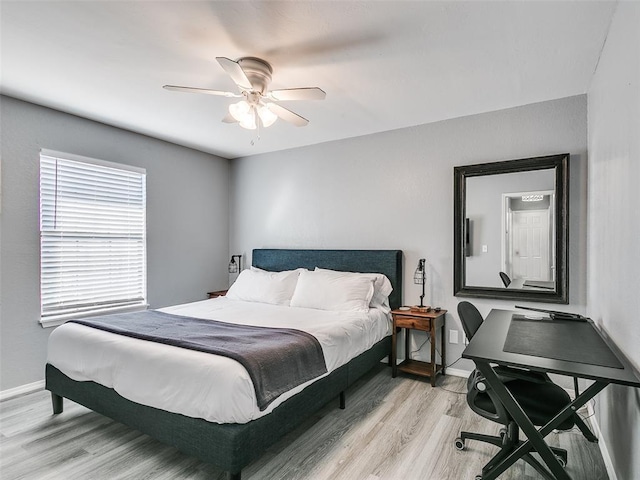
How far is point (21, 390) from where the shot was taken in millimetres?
3055

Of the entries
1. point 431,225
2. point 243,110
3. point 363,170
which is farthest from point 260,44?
point 431,225

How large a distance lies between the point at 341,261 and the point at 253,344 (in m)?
2.06

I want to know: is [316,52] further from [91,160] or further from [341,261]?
[91,160]

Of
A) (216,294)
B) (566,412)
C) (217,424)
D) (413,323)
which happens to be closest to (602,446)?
(566,412)

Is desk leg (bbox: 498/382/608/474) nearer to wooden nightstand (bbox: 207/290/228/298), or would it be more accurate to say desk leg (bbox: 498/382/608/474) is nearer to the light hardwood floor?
the light hardwood floor

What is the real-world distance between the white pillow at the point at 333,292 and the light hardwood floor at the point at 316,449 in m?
0.92

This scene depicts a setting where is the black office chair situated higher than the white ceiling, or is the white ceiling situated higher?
the white ceiling

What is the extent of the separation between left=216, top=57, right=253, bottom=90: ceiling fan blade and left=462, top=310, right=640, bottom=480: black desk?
6.33ft

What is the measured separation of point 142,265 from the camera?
4.07 metres

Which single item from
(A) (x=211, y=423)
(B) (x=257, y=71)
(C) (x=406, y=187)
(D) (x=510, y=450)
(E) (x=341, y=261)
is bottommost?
(D) (x=510, y=450)

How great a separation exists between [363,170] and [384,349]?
2.00 m

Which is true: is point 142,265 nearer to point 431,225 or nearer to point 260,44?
point 260,44

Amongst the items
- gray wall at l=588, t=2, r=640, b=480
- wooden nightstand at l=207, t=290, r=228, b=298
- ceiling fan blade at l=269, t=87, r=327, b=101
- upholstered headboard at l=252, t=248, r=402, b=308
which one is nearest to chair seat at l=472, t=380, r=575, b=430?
gray wall at l=588, t=2, r=640, b=480

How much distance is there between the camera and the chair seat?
173cm
